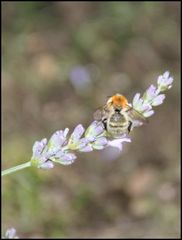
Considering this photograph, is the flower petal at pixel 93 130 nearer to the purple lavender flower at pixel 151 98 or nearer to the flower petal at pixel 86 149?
the flower petal at pixel 86 149

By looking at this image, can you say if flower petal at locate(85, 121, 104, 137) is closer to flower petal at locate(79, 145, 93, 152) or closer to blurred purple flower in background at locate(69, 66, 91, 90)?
flower petal at locate(79, 145, 93, 152)

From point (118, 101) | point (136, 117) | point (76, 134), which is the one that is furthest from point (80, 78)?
point (76, 134)

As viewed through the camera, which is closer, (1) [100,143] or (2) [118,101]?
(1) [100,143]

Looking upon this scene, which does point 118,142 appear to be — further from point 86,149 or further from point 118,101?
point 118,101

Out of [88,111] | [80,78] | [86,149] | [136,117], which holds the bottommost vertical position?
[86,149]

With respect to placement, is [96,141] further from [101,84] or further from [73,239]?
[101,84]

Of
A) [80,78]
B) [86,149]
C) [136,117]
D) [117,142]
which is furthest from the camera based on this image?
[80,78]
